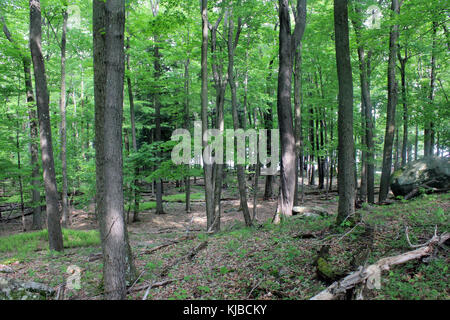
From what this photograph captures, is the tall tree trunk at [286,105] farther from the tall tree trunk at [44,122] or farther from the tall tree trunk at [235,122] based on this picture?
the tall tree trunk at [44,122]

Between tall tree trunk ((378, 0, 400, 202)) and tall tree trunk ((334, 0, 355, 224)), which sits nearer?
tall tree trunk ((334, 0, 355, 224))

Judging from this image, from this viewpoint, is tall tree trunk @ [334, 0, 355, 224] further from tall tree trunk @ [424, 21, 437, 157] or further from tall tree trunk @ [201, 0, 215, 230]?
tall tree trunk @ [424, 21, 437, 157]

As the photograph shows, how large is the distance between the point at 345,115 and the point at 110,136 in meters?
5.16

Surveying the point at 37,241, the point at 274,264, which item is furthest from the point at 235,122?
the point at 37,241

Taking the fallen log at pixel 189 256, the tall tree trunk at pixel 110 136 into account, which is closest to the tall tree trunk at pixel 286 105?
the fallen log at pixel 189 256

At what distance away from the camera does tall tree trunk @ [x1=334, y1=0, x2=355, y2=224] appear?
6.04 metres

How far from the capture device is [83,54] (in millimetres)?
17719

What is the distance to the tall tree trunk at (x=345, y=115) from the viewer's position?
6.04 metres

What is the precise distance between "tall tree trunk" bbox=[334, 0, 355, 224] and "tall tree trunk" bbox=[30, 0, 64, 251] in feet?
29.3

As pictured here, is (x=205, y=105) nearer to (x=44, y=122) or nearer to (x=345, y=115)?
(x=345, y=115)

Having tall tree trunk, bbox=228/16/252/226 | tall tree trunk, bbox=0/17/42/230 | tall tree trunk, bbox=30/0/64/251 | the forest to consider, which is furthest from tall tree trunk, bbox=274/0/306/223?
tall tree trunk, bbox=0/17/42/230

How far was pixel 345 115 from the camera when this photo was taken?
6117 millimetres

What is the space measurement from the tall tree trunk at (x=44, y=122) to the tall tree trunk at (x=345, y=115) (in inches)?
352
